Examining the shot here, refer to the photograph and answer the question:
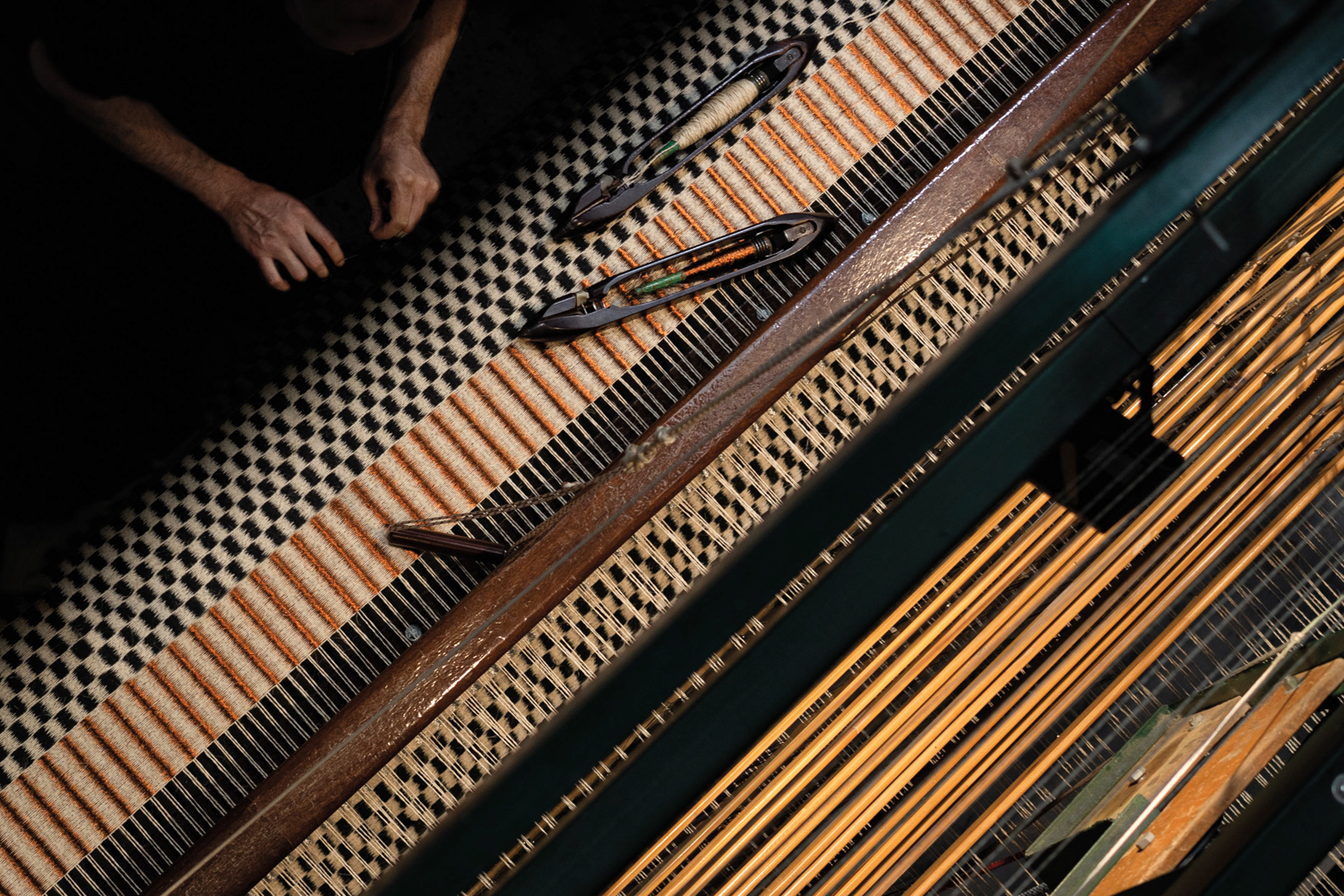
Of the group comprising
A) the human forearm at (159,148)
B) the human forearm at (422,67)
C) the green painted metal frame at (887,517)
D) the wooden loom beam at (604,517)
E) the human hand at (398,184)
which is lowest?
the green painted metal frame at (887,517)

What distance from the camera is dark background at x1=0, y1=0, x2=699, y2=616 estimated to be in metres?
1.69

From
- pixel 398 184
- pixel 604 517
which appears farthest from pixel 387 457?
pixel 398 184

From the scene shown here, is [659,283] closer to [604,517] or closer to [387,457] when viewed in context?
[604,517]

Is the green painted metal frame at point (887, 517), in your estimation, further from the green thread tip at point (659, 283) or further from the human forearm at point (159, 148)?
the human forearm at point (159, 148)

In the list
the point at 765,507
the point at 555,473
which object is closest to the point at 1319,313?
the point at 765,507

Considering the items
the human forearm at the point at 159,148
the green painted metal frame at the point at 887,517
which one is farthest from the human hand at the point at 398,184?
the green painted metal frame at the point at 887,517

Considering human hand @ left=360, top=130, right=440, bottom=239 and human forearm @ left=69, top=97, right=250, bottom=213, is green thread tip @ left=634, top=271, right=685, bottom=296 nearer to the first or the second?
human hand @ left=360, top=130, right=440, bottom=239

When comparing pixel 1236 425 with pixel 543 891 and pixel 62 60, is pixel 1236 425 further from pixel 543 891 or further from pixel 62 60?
pixel 62 60

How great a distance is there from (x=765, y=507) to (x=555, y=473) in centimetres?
39

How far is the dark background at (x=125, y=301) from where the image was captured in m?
1.69

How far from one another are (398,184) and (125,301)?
660mm

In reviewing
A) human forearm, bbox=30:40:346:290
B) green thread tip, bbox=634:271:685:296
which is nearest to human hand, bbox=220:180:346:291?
human forearm, bbox=30:40:346:290

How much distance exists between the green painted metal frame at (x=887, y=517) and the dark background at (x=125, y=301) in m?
1.04

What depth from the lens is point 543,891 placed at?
91 centimetres
